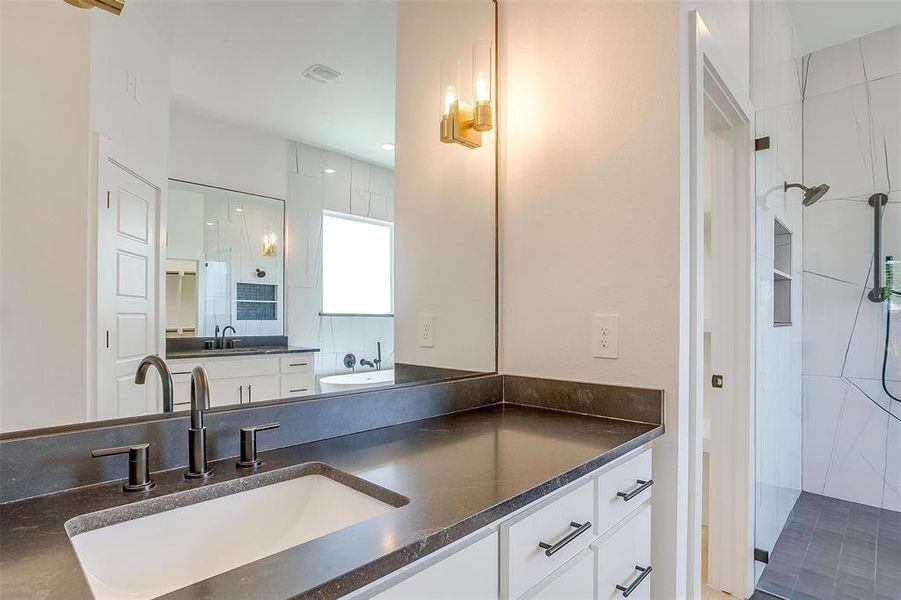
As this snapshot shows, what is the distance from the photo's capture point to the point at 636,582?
3.95ft

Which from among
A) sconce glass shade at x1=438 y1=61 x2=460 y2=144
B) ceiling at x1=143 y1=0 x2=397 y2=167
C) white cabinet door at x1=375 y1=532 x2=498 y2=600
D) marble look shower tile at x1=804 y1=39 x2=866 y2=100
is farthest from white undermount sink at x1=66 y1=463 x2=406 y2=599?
marble look shower tile at x1=804 y1=39 x2=866 y2=100

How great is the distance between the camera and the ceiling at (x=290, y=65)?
100cm

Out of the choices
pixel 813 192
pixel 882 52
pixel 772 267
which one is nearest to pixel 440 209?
pixel 772 267

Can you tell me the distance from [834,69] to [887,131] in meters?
0.48

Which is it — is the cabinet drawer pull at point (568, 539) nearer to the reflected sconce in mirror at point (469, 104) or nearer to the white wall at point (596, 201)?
the white wall at point (596, 201)

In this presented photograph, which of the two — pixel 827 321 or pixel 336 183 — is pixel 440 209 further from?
pixel 827 321

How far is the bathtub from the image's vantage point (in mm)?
1212

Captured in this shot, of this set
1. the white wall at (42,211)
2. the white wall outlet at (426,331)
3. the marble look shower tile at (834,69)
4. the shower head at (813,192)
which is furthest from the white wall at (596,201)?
the marble look shower tile at (834,69)

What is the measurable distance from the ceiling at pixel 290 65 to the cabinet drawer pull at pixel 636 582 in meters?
1.25

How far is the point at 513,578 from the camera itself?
0.83 meters

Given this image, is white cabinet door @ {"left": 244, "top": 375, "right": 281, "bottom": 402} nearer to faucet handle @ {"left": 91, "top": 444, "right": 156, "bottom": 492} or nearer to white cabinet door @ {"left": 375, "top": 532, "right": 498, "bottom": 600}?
faucet handle @ {"left": 91, "top": 444, "right": 156, "bottom": 492}

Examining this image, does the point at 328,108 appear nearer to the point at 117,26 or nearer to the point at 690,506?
the point at 117,26

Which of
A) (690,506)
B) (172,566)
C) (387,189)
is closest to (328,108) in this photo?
(387,189)

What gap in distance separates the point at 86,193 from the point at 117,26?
0.32 meters
